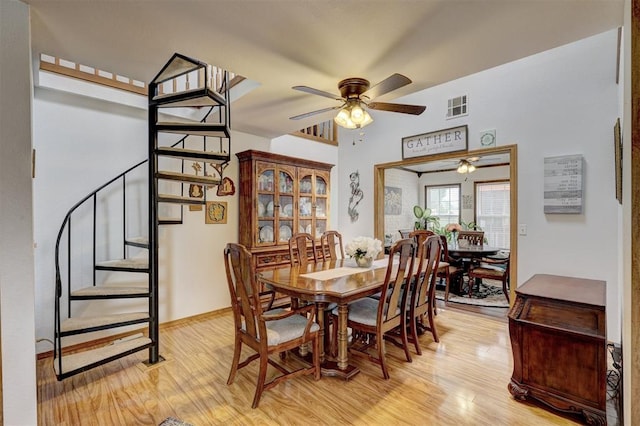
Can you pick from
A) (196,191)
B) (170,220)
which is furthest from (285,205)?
(170,220)

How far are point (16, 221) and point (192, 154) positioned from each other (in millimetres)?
1297

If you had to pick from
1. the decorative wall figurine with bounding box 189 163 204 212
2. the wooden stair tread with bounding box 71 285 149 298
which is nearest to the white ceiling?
the decorative wall figurine with bounding box 189 163 204 212

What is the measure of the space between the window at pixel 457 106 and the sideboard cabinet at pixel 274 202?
1905 millimetres

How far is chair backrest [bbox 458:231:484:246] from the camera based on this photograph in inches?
208

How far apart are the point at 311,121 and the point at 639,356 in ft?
10.5

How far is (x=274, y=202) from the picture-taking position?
406 cm

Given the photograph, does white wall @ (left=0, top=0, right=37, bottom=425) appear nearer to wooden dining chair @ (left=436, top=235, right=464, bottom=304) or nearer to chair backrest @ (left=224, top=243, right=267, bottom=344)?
chair backrest @ (left=224, top=243, right=267, bottom=344)

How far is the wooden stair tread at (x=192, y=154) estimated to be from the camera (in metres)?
2.57

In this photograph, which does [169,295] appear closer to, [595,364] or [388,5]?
[388,5]

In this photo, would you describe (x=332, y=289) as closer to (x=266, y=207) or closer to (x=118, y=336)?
(x=266, y=207)

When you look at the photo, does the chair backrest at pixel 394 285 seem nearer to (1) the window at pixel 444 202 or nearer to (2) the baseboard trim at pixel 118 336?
(2) the baseboard trim at pixel 118 336

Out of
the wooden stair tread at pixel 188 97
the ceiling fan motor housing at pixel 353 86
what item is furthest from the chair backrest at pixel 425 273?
the wooden stair tread at pixel 188 97

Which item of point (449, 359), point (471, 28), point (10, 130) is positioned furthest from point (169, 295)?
point (471, 28)

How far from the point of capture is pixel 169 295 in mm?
3504
